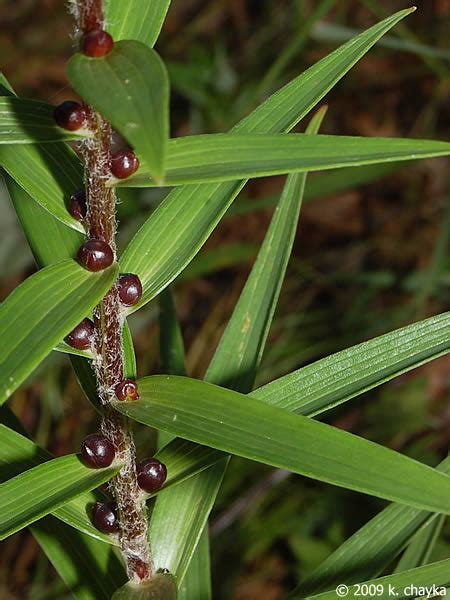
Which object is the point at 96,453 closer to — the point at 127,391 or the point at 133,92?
the point at 127,391

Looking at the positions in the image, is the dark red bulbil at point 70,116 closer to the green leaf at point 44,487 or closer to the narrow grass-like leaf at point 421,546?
the green leaf at point 44,487

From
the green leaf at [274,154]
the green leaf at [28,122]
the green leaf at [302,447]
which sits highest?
the green leaf at [28,122]

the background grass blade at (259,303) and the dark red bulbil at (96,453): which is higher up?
the background grass blade at (259,303)

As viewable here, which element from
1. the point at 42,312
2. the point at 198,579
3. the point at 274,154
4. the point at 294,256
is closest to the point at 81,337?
the point at 42,312

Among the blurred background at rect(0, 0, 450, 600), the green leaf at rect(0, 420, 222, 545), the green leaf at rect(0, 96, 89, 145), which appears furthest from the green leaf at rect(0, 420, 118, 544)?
the blurred background at rect(0, 0, 450, 600)

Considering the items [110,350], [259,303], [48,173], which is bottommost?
[110,350]

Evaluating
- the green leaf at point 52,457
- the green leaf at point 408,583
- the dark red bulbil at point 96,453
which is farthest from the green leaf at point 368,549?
the dark red bulbil at point 96,453
